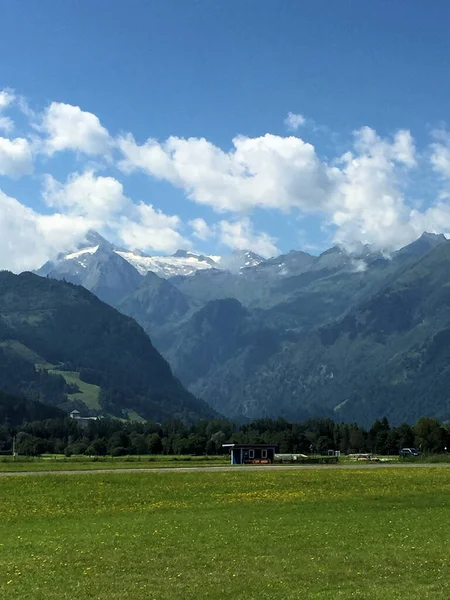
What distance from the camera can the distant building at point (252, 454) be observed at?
166750 millimetres

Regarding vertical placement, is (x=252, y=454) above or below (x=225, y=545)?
above

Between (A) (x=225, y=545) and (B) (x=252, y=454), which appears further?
(B) (x=252, y=454)

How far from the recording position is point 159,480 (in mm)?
83562

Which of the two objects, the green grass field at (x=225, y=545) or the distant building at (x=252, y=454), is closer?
the green grass field at (x=225, y=545)

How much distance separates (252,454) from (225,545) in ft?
455

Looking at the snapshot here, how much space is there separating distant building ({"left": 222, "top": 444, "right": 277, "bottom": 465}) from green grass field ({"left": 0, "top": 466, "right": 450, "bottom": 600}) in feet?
338

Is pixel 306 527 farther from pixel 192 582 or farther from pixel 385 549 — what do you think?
pixel 192 582

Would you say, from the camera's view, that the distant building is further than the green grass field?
Yes

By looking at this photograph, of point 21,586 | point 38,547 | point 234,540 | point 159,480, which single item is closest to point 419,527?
point 234,540

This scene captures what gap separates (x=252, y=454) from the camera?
171 metres

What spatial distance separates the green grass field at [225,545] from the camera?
1019 inches

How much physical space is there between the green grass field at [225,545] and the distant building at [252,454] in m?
103

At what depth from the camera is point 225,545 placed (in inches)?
1367

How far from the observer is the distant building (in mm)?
166750
